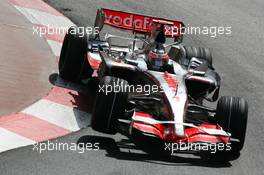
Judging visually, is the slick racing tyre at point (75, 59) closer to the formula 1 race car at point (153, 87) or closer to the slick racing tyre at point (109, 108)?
the formula 1 race car at point (153, 87)

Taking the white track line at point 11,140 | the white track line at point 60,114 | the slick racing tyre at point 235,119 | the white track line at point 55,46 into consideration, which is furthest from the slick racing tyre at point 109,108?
the white track line at point 55,46

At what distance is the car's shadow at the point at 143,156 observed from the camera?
366 inches

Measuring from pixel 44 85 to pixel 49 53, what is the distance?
174 centimetres

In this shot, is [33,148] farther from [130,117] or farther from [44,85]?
[44,85]

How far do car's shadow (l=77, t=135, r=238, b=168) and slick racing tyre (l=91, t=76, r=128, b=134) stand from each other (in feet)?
0.78

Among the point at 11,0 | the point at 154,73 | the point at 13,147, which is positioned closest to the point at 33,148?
the point at 13,147

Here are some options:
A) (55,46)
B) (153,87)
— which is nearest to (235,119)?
(153,87)

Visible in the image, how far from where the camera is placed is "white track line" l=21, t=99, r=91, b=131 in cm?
1023

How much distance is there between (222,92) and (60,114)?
3533 mm

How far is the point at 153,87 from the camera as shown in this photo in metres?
10.4

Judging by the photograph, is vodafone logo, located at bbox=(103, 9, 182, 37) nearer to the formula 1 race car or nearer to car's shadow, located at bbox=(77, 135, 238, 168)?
the formula 1 race car

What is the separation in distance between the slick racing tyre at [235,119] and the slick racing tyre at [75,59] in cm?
287

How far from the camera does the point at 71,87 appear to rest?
11.7 metres

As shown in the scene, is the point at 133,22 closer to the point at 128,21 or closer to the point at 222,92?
the point at 128,21
